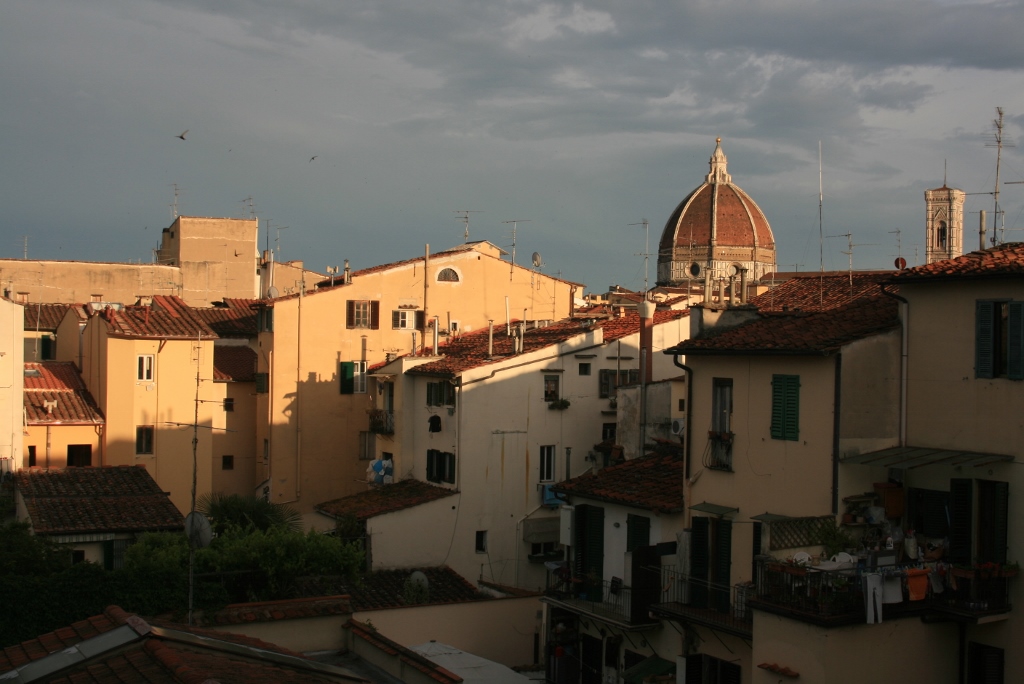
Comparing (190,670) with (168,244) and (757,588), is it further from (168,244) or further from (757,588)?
(168,244)

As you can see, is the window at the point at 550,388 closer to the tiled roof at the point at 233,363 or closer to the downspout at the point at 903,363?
the tiled roof at the point at 233,363

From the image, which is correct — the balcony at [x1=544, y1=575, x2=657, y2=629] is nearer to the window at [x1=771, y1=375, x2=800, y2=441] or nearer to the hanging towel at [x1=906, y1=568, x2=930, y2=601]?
the window at [x1=771, y1=375, x2=800, y2=441]

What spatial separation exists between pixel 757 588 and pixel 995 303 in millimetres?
5473

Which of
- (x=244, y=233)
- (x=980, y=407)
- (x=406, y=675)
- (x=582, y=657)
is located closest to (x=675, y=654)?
(x=582, y=657)

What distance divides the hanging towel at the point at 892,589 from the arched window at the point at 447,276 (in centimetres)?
2498

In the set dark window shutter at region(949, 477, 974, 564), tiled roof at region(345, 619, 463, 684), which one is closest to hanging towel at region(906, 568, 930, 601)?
dark window shutter at region(949, 477, 974, 564)

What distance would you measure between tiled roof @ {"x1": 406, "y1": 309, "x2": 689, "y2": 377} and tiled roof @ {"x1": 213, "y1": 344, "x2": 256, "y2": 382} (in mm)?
7399

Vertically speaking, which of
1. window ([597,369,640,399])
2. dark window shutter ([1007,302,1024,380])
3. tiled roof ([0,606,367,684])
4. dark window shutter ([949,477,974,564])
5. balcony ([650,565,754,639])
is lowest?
balcony ([650,565,754,639])

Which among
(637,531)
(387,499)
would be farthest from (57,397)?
(637,531)

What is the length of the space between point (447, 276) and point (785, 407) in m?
21.6

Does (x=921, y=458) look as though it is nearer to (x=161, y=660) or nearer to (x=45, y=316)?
(x=161, y=660)

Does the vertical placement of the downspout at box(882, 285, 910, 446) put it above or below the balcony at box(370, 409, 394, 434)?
above

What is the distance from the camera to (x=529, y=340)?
112 feet

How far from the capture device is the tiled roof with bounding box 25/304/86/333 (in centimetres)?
4056
